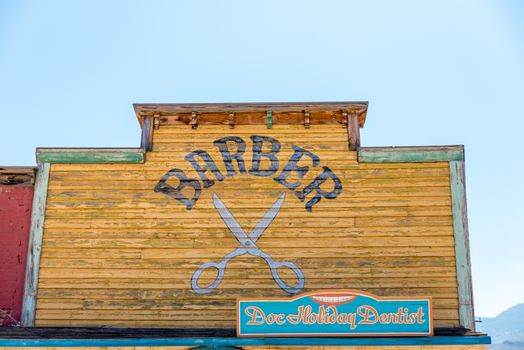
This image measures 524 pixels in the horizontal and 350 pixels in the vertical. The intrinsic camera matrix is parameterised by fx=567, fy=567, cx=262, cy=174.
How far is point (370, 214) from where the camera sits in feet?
42.1

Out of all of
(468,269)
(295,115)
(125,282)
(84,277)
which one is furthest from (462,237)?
(84,277)

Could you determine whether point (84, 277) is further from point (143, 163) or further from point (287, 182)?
point (287, 182)

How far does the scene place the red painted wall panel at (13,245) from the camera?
12523 millimetres

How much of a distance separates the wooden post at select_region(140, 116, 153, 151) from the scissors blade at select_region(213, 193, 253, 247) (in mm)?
1972

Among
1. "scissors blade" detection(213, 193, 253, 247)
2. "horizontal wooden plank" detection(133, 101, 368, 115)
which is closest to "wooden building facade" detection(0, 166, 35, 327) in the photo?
"horizontal wooden plank" detection(133, 101, 368, 115)

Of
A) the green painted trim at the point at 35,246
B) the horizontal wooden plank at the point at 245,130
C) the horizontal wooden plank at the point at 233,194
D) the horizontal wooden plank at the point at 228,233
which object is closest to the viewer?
the green painted trim at the point at 35,246

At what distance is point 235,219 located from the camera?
12.9 metres

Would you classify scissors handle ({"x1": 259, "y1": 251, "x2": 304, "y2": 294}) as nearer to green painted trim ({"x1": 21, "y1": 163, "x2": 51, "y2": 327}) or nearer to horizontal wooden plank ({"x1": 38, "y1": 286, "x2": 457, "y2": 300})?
horizontal wooden plank ({"x1": 38, "y1": 286, "x2": 457, "y2": 300})

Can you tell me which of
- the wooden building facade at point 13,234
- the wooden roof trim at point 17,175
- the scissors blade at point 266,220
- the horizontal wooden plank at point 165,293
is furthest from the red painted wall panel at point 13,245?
the scissors blade at point 266,220

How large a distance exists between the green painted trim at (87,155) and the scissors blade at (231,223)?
221 centimetres

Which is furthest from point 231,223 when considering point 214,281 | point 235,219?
→ point 214,281

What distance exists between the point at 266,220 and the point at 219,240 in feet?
3.77

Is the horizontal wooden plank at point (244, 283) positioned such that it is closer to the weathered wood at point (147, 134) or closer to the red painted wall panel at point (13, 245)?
the red painted wall panel at point (13, 245)

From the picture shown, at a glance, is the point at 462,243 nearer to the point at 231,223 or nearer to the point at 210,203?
the point at 231,223
